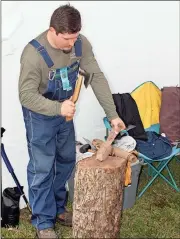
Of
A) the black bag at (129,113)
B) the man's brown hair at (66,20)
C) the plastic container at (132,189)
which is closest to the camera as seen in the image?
the man's brown hair at (66,20)

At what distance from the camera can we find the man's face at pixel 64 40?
3.92 metres

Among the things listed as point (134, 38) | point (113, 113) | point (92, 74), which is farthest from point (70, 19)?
point (134, 38)

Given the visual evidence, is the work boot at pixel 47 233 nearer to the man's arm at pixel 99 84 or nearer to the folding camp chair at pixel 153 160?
the man's arm at pixel 99 84

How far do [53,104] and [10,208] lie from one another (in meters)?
1.37

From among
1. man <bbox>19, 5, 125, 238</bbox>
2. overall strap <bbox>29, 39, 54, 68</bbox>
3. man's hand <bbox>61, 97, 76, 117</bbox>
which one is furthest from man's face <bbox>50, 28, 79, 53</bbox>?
man's hand <bbox>61, 97, 76, 117</bbox>

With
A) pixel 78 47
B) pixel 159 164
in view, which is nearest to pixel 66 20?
pixel 78 47

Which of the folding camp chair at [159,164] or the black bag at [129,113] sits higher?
the black bag at [129,113]

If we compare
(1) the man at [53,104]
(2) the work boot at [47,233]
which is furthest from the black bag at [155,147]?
(2) the work boot at [47,233]

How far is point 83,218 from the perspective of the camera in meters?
4.29

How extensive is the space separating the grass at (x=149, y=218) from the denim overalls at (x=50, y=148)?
24 cm

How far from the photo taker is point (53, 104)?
13.0 ft

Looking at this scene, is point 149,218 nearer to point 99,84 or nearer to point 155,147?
point 155,147

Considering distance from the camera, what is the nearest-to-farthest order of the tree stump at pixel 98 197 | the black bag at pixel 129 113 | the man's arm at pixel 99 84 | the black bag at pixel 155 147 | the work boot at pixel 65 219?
1. the tree stump at pixel 98 197
2. the man's arm at pixel 99 84
3. the work boot at pixel 65 219
4. the black bag at pixel 155 147
5. the black bag at pixel 129 113

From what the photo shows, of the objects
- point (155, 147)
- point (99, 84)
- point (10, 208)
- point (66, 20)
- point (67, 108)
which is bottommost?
point (10, 208)
